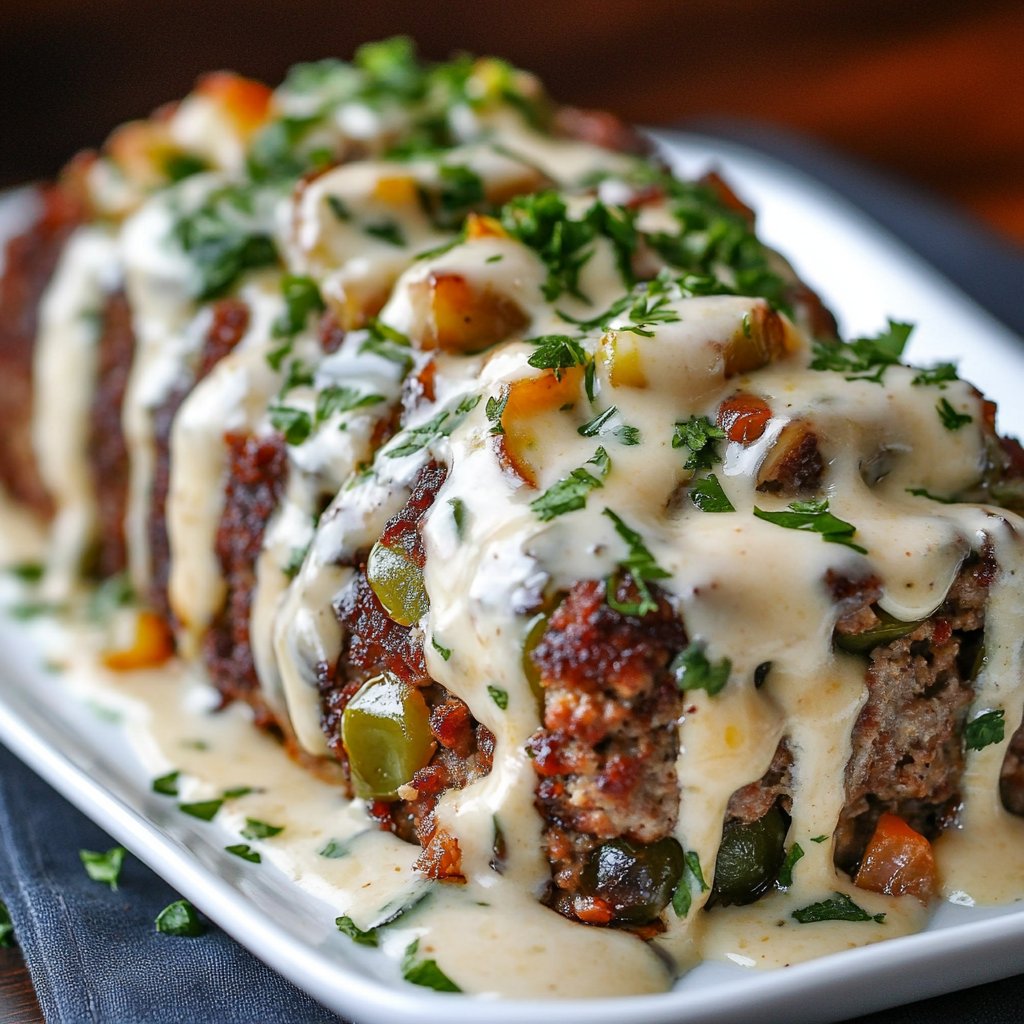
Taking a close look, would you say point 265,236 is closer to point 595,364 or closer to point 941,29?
point 595,364

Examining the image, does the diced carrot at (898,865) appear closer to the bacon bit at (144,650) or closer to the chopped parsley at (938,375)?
the chopped parsley at (938,375)

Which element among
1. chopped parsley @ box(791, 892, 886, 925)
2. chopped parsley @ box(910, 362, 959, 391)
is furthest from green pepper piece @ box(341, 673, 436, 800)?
chopped parsley @ box(910, 362, 959, 391)

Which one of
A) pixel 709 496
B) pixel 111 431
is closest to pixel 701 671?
pixel 709 496

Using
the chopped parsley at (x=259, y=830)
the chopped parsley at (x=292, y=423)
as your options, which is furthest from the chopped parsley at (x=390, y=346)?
the chopped parsley at (x=259, y=830)

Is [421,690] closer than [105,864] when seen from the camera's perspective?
Yes

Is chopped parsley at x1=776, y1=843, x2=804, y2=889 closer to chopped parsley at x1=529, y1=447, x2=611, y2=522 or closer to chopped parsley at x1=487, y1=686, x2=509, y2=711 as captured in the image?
chopped parsley at x1=487, y1=686, x2=509, y2=711

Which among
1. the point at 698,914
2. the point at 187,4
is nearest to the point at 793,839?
the point at 698,914

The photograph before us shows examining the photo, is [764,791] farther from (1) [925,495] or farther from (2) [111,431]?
(2) [111,431]
